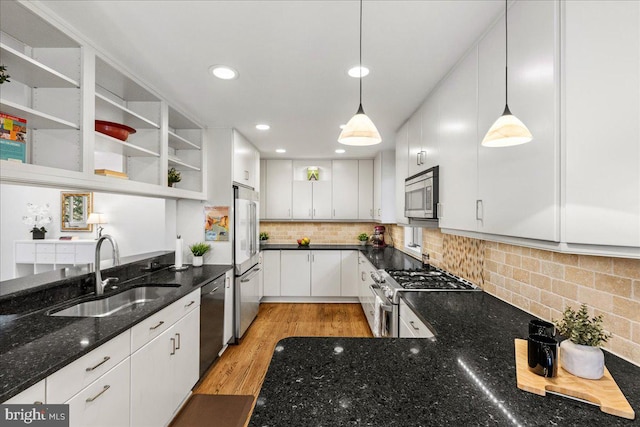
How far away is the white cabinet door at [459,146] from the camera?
62.5 inches

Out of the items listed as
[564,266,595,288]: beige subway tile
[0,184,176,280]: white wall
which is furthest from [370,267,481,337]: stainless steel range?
[0,184,176,280]: white wall

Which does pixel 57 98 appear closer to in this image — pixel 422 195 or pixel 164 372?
pixel 164 372

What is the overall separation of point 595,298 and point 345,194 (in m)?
3.83

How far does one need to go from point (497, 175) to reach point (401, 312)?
1122mm

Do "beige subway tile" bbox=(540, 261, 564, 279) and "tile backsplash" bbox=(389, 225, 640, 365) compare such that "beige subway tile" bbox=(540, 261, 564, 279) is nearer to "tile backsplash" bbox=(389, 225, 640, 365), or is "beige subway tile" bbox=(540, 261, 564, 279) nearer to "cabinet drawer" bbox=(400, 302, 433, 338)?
"tile backsplash" bbox=(389, 225, 640, 365)

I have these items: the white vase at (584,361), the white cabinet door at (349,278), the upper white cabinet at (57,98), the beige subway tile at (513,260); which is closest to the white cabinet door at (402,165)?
the beige subway tile at (513,260)

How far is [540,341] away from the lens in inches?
37.2

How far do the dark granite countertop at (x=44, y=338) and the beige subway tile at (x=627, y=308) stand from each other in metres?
2.15

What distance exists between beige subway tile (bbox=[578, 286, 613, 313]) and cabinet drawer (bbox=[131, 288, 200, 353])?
2205 millimetres

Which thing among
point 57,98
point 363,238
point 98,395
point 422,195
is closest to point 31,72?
point 57,98

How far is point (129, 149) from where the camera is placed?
6.71 feet

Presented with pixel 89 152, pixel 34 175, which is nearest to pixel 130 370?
pixel 34 175

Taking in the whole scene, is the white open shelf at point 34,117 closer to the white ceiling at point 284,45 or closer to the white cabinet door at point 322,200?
the white ceiling at point 284,45

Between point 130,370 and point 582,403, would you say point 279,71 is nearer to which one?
point 130,370
